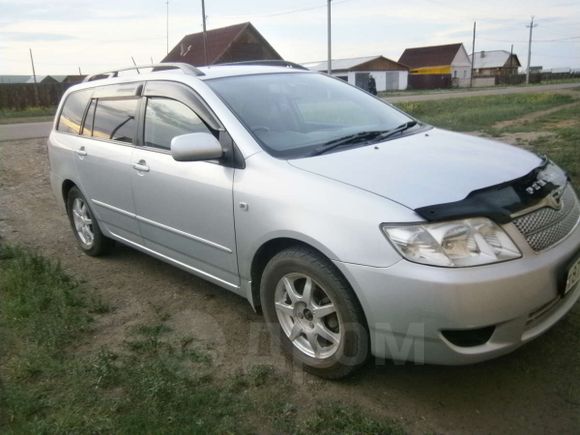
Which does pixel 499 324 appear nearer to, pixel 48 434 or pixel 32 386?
pixel 48 434

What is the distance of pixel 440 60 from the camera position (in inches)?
2854

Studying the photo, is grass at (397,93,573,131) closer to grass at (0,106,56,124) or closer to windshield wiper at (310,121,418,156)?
windshield wiper at (310,121,418,156)

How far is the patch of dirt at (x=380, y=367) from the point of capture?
99.0 inches

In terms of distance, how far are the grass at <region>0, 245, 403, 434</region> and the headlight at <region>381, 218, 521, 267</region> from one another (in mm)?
831

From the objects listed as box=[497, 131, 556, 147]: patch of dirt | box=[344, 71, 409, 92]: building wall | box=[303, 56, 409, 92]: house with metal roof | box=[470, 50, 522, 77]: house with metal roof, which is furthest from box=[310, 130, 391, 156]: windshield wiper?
box=[470, 50, 522, 77]: house with metal roof

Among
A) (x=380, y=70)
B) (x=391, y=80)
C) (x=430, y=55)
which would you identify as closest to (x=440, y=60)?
(x=430, y=55)

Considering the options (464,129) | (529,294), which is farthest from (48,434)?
(464,129)

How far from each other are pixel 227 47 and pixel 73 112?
3889 cm

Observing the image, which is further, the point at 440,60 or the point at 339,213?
the point at 440,60

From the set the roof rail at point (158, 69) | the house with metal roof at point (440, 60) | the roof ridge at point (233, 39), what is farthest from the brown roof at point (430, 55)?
the roof rail at point (158, 69)

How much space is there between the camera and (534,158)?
121 inches

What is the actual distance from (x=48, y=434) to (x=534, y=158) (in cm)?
297

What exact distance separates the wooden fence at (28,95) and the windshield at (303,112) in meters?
29.7

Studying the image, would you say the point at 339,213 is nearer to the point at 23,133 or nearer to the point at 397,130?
the point at 397,130
